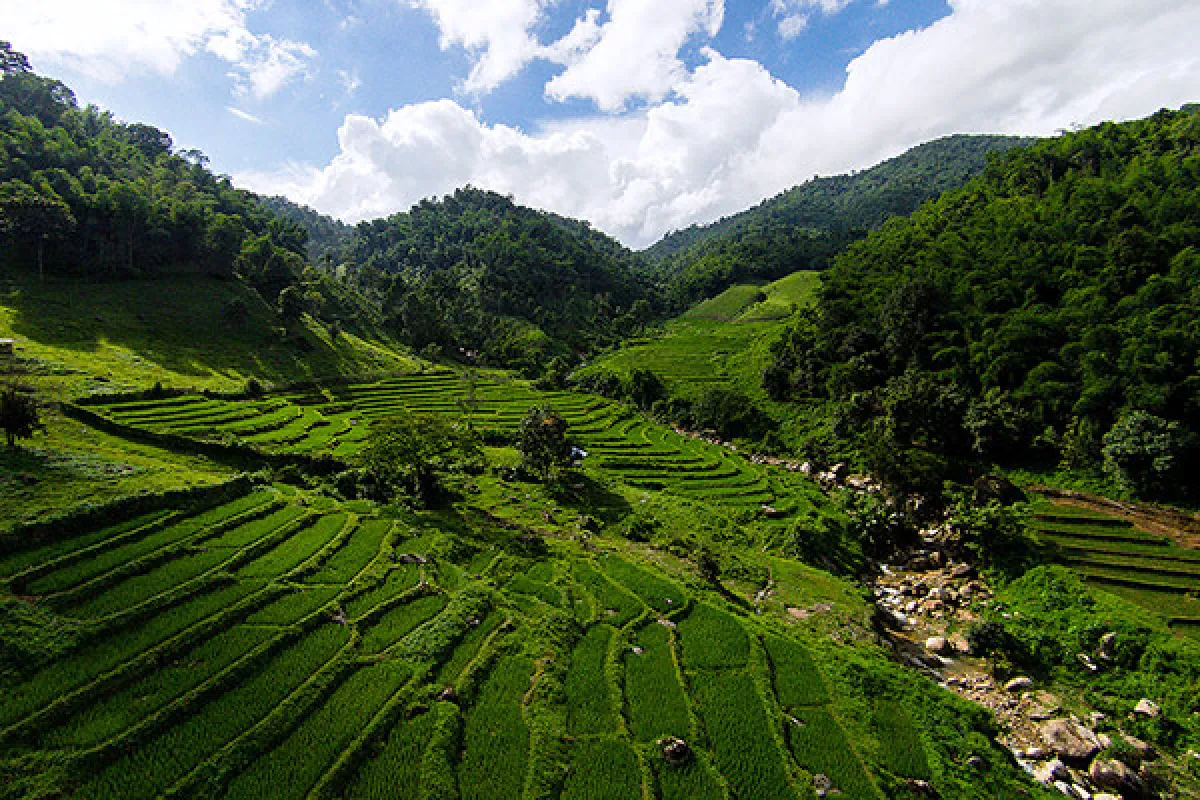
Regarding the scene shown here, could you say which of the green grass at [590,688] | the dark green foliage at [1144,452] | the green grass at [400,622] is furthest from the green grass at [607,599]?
the dark green foliage at [1144,452]

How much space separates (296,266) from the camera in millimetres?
99438

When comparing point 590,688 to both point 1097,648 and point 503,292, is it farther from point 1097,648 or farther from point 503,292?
point 503,292

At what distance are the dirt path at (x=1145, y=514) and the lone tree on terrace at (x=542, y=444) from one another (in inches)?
1397

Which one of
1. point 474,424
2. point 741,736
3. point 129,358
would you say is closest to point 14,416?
point 741,736

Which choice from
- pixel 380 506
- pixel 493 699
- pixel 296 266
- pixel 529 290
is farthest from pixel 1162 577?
pixel 529 290

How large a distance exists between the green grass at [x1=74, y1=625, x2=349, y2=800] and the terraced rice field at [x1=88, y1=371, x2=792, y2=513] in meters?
24.1

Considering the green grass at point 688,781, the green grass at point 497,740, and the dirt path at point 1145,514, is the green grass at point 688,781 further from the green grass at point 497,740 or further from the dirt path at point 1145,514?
the dirt path at point 1145,514

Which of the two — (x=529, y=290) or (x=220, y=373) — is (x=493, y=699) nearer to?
(x=220, y=373)

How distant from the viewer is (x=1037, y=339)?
44.6m

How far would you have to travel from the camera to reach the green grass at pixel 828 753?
14945 millimetres

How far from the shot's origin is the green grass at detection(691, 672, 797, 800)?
47.8ft

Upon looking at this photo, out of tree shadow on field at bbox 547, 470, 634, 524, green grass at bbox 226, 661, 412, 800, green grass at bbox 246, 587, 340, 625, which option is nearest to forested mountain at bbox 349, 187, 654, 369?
tree shadow on field at bbox 547, 470, 634, 524

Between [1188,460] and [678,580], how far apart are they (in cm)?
3388

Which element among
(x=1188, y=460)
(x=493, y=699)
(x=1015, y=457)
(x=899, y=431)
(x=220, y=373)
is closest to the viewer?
(x=493, y=699)
